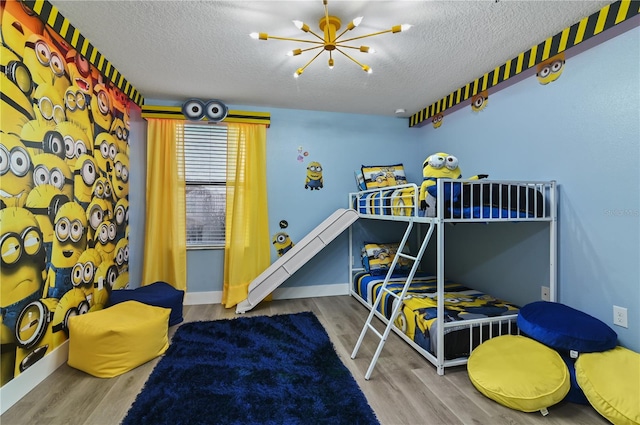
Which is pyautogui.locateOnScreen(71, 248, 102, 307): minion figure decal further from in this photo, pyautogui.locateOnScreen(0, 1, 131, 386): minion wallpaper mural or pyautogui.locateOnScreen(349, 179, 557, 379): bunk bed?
pyautogui.locateOnScreen(349, 179, 557, 379): bunk bed

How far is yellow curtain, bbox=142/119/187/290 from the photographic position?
10.2 feet

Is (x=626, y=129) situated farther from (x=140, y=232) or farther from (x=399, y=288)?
(x=140, y=232)

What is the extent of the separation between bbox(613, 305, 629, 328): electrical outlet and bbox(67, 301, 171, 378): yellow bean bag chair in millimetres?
2997

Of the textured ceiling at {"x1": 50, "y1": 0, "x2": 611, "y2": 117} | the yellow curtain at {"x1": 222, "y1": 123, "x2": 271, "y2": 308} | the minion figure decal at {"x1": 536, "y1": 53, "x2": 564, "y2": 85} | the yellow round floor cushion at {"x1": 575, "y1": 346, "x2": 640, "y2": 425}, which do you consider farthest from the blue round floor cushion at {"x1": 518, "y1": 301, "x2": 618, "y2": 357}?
the yellow curtain at {"x1": 222, "y1": 123, "x2": 271, "y2": 308}

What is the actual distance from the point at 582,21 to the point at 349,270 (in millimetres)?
2951

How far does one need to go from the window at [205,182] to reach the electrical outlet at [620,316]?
3.33 metres

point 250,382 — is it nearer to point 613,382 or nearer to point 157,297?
point 157,297

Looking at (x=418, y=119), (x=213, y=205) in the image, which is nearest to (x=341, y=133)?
(x=418, y=119)

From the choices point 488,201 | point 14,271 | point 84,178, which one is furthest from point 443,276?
point 84,178

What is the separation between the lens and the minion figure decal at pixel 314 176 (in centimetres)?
357

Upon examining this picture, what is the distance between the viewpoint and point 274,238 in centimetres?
350

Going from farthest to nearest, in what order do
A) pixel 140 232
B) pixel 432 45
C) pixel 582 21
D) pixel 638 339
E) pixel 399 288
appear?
pixel 140 232
pixel 399 288
pixel 432 45
pixel 582 21
pixel 638 339

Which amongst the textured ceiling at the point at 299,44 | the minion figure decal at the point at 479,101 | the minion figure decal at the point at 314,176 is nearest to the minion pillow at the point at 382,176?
the minion figure decal at the point at 314,176

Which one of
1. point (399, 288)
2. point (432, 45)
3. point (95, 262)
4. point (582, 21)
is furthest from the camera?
point (399, 288)
